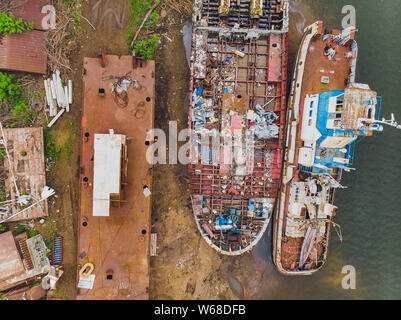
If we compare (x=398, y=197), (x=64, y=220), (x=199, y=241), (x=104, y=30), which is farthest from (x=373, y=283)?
(x=104, y=30)

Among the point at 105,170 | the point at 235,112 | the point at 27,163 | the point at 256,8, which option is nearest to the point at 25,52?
the point at 27,163

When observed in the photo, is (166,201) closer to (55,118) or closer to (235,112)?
(235,112)

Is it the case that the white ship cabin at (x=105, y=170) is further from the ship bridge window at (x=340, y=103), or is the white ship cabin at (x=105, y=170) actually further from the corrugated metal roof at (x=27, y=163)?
the ship bridge window at (x=340, y=103)

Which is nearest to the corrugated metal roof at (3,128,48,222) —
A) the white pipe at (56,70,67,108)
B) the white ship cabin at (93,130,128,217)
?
the white pipe at (56,70,67,108)

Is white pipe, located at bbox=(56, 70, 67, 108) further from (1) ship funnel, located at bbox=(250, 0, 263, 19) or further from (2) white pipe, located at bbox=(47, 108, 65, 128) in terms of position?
(1) ship funnel, located at bbox=(250, 0, 263, 19)

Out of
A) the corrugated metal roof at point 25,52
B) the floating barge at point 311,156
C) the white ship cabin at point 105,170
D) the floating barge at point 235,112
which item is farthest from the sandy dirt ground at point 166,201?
the white ship cabin at point 105,170
